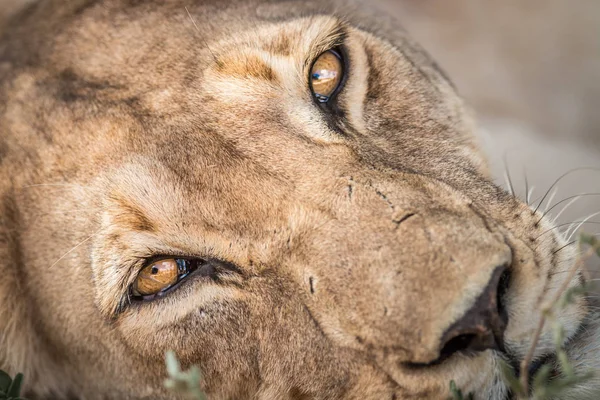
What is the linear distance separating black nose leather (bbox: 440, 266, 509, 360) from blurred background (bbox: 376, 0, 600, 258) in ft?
5.88

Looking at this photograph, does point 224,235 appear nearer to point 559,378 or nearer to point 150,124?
point 150,124

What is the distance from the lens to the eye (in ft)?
6.42

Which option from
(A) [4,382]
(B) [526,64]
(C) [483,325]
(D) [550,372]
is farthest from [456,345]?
(B) [526,64]

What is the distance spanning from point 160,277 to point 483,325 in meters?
0.97

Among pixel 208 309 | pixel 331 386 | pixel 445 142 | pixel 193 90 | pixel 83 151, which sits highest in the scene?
pixel 193 90

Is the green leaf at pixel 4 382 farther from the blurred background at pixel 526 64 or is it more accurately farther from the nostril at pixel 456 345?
the blurred background at pixel 526 64

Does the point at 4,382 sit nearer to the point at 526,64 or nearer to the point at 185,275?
the point at 185,275

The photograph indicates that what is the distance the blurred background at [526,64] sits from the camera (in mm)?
3492

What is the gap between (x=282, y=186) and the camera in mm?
1828

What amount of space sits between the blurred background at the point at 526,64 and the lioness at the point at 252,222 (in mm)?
1293

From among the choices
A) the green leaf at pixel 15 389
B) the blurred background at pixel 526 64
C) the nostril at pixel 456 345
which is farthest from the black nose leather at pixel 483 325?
the blurred background at pixel 526 64

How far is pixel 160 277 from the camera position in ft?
6.45

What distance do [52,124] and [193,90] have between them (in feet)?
1.65

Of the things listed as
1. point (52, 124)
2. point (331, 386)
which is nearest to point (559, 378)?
point (331, 386)
